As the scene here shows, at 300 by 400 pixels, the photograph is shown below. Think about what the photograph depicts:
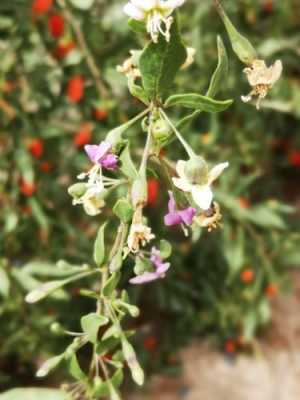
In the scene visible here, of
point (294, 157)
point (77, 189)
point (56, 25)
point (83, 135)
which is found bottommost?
point (77, 189)

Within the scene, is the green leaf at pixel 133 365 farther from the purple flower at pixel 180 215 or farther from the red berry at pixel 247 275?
the red berry at pixel 247 275

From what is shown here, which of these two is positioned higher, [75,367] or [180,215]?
[180,215]

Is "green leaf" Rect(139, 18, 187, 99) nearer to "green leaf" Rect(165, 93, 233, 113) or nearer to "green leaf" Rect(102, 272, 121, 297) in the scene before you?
"green leaf" Rect(165, 93, 233, 113)

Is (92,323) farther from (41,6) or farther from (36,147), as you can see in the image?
(41,6)

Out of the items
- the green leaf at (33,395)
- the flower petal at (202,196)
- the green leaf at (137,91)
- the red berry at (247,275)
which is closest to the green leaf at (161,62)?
the green leaf at (137,91)

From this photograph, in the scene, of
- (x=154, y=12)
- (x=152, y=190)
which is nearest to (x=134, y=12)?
(x=154, y=12)

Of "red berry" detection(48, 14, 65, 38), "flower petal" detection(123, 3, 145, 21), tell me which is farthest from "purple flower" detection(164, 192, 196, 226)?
"red berry" detection(48, 14, 65, 38)

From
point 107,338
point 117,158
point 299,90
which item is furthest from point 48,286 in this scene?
point 299,90
